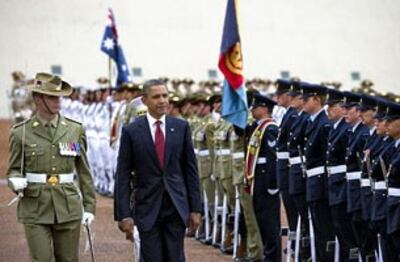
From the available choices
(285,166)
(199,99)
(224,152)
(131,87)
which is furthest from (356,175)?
(131,87)

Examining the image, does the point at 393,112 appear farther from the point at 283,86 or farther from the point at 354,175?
the point at 283,86

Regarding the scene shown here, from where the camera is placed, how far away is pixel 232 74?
1203cm

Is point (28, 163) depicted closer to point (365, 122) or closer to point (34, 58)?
point (365, 122)

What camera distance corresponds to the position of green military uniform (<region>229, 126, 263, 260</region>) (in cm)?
1214

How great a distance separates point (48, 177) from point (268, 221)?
3559mm

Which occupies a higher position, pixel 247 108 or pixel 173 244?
pixel 247 108

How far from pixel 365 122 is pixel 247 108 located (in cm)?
191

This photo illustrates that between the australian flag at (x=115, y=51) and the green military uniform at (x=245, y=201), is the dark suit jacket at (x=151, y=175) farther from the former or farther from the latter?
the australian flag at (x=115, y=51)

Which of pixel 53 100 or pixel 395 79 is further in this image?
pixel 395 79

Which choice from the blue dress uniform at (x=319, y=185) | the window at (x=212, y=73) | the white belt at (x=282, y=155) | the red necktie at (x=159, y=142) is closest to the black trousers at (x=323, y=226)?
the blue dress uniform at (x=319, y=185)

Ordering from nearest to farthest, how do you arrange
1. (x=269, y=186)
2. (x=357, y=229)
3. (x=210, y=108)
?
1. (x=357, y=229)
2. (x=269, y=186)
3. (x=210, y=108)

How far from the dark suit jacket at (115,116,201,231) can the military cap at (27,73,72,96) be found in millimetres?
573

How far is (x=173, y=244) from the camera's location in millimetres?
8773

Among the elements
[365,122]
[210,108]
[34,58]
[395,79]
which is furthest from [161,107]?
[395,79]
